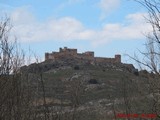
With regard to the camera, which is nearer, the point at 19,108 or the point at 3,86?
the point at 3,86

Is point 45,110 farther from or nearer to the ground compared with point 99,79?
nearer to the ground

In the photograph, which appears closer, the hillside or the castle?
the hillside

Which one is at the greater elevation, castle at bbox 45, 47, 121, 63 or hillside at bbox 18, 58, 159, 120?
castle at bbox 45, 47, 121, 63

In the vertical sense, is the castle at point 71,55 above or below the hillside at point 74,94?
above

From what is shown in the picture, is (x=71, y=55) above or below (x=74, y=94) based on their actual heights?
above

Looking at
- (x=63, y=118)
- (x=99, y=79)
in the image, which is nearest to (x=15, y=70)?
(x=63, y=118)

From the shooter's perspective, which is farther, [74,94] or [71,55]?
[71,55]

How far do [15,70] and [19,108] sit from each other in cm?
102

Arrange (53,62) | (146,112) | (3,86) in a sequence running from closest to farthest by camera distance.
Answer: (3,86) < (146,112) < (53,62)

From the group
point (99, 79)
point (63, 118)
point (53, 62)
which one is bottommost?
point (63, 118)

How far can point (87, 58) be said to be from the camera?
82250mm

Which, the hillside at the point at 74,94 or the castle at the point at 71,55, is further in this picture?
the castle at the point at 71,55

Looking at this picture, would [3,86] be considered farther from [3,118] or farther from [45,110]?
[45,110]

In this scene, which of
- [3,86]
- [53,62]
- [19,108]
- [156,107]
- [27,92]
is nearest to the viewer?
[3,86]
